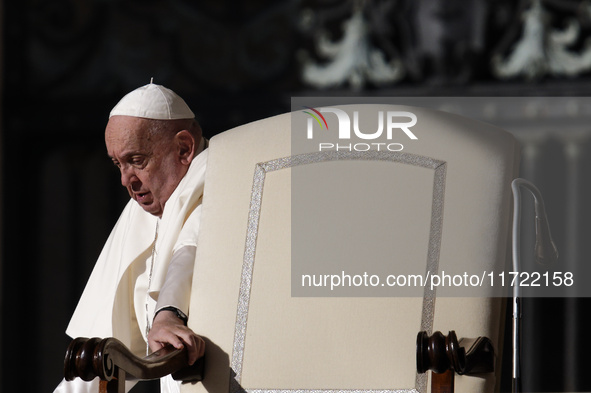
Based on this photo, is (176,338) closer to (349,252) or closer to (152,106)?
(349,252)

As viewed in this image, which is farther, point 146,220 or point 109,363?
point 146,220

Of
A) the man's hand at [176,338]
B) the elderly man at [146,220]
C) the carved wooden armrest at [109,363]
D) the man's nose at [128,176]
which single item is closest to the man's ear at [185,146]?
the elderly man at [146,220]

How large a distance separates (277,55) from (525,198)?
9.94 ft

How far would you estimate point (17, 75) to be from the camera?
16.8 ft

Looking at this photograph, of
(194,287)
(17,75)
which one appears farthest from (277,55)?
(194,287)

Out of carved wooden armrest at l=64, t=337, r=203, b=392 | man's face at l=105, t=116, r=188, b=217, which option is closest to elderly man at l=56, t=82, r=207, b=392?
man's face at l=105, t=116, r=188, b=217

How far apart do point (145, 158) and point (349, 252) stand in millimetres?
602

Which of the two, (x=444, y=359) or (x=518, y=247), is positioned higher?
(x=518, y=247)

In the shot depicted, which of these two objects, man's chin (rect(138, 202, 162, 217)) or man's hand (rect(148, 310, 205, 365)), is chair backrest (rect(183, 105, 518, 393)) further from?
man's chin (rect(138, 202, 162, 217))

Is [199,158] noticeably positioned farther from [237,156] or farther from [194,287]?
[194,287]

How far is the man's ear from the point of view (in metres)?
2.46

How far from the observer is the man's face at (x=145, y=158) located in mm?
2418

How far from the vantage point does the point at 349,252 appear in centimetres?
211

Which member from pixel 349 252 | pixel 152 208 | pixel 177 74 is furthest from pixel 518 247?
pixel 177 74
